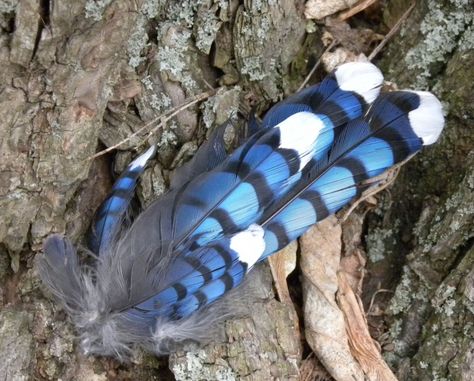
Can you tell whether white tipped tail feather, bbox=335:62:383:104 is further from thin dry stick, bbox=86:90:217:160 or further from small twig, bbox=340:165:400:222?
thin dry stick, bbox=86:90:217:160

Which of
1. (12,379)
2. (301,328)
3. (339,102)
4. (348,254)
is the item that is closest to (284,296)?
(301,328)

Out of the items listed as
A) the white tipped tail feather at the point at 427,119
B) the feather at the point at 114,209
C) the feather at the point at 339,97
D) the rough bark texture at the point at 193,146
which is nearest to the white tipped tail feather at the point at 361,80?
the feather at the point at 339,97

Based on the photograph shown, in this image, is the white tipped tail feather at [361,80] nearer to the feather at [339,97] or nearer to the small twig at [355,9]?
the feather at [339,97]

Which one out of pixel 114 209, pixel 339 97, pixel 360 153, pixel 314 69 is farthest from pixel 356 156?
pixel 114 209

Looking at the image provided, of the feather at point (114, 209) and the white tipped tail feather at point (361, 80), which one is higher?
the white tipped tail feather at point (361, 80)

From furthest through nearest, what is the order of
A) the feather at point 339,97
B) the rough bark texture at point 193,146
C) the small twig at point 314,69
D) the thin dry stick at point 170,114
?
the small twig at point 314,69, the thin dry stick at point 170,114, the feather at point 339,97, the rough bark texture at point 193,146

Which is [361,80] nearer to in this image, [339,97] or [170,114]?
[339,97]

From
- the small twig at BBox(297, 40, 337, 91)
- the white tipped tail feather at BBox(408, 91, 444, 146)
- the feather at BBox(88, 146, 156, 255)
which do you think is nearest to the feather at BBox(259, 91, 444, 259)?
the white tipped tail feather at BBox(408, 91, 444, 146)
